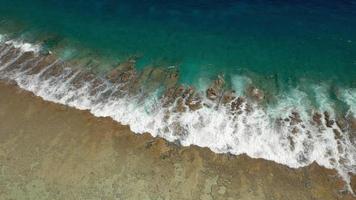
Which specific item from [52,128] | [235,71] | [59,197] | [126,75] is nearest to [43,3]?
[126,75]

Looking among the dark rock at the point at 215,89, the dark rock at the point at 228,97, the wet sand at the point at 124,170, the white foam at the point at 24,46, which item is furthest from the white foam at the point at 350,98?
the white foam at the point at 24,46

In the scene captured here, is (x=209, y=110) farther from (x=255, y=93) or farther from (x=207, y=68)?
(x=207, y=68)

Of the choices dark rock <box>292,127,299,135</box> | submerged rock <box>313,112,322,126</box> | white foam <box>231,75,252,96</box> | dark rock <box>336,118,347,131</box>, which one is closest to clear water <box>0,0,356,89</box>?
white foam <box>231,75,252,96</box>

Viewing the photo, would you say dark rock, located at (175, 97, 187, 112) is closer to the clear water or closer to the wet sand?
the clear water

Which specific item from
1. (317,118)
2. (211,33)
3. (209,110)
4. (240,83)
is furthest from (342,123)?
(211,33)

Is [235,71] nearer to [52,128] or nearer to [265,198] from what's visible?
[265,198]

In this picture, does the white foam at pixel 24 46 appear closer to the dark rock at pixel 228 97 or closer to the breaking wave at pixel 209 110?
the breaking wave at pixel 209 110
